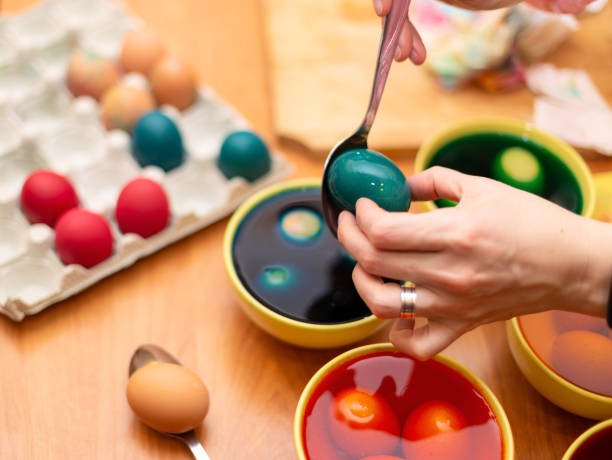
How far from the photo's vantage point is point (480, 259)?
0.65m

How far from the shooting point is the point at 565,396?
0.78m

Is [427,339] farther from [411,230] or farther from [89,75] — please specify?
[89,75]

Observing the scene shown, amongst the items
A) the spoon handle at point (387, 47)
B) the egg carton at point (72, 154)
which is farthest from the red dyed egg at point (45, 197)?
the spoon handle at point (387, 47)

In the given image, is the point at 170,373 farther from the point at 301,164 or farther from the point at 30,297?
the point at 301,164

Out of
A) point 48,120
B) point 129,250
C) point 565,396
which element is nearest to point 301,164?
point 129,250

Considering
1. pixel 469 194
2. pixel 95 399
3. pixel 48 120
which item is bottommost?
pixel 95 399

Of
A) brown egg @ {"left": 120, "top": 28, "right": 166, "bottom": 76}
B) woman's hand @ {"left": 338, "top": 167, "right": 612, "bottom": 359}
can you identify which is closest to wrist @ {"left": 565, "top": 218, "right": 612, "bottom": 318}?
woman's hand @ {"left": 338, "top": 167, "right": 612, "bottom": 359}

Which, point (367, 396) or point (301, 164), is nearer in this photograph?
point (367, 396)

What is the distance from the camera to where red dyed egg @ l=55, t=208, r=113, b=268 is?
36.5 inches

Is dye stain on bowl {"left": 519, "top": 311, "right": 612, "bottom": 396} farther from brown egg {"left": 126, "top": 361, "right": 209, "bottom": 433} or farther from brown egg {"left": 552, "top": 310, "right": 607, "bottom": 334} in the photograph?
brown egg {"left": 126, "top": 361, "right": 209, "bottom": 433}

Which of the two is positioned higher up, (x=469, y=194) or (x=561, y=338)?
(x=469, y=194)

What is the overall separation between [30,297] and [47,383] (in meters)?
0.15

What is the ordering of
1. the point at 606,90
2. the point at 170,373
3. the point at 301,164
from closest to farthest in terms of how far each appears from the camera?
the point at 170,373, the point at 301,164, the point at 606,90

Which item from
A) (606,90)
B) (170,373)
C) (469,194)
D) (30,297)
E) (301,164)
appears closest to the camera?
(469,194)
